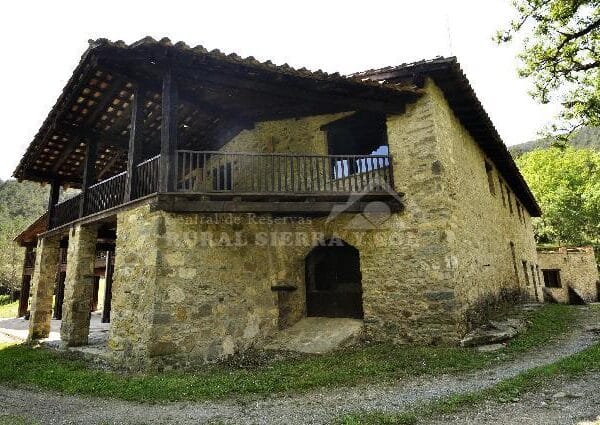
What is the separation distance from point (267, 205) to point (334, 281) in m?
3.08

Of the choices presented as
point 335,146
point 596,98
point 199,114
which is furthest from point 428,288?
point 596,98

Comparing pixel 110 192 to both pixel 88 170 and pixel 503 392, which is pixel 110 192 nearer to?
pixel 88 170

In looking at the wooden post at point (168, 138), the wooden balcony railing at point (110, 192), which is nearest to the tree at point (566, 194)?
the wooden post at point (168, 138)

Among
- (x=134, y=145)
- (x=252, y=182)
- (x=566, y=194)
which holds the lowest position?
(x=252, y=182)

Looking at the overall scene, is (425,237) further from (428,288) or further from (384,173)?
(384,173)

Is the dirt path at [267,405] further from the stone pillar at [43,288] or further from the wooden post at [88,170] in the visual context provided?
the stone pillar at [43,288]

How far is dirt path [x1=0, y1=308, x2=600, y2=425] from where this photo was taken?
421 cm

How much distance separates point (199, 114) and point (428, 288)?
6.86 m

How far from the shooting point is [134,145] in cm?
749

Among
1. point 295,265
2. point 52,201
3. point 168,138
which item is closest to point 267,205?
point 168,138

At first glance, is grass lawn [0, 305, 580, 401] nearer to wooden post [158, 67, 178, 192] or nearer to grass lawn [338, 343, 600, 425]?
grass lawn [338, 343, 600, 425]

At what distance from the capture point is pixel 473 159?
33.3 ft

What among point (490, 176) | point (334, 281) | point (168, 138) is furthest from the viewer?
point (490, 176)

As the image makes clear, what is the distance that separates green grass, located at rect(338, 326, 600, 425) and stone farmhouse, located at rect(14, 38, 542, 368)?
1852mm
